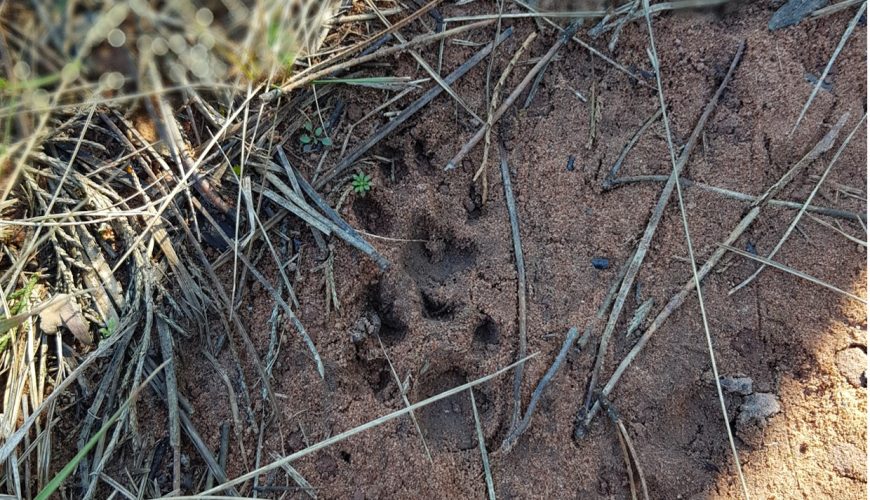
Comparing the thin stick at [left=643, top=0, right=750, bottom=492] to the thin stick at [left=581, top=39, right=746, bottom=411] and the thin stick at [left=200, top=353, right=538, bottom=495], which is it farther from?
the thin stick at [left=200, top=353, right=538, bottom=495]

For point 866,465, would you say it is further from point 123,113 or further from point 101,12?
point 101,12

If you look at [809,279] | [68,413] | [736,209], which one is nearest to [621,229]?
[736,209]

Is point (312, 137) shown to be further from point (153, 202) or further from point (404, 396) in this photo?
point (404, 396)

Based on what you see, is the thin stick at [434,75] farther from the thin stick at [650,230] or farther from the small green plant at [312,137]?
the thin stick at [650,230]

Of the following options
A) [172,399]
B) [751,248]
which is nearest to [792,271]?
[751,248]

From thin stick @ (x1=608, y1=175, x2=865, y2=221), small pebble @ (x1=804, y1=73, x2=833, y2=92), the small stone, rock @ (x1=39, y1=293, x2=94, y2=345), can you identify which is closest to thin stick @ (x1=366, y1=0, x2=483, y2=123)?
thin stick @ (x1=608, y1=175, x2=865, y2=221)
